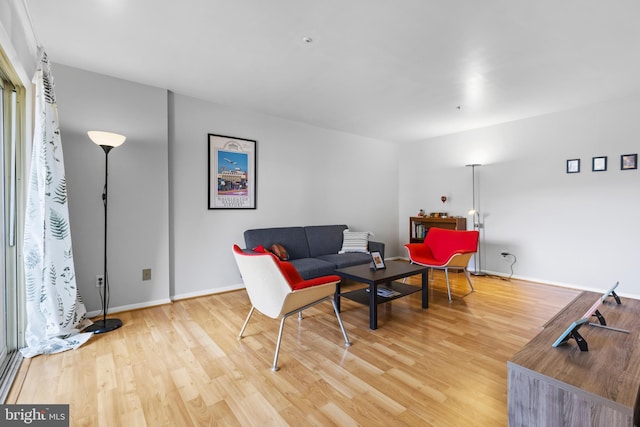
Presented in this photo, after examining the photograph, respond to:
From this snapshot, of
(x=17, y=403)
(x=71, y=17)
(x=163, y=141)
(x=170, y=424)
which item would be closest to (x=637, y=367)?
(x=170, y=424)

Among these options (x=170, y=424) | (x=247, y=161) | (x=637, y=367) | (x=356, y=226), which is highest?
(x=247, y=161)

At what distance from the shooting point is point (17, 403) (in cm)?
160

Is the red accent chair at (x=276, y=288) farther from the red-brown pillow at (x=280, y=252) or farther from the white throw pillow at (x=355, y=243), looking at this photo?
the white throw pillow at (x=355, y=243)

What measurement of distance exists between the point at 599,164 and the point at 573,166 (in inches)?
10.1

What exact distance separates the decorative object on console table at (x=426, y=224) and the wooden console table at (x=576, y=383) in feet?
11.8

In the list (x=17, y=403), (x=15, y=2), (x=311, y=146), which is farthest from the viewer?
(x=311, y=146)

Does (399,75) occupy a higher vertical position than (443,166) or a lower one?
higher

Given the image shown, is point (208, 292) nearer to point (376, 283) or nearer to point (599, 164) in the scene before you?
point (376, 283)

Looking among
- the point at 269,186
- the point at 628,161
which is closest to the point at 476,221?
the point at 628,161

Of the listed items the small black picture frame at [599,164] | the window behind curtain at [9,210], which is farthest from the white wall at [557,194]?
the window behind curtain at [9,210]

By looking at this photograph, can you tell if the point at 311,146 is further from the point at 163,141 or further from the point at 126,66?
the point at 126,66

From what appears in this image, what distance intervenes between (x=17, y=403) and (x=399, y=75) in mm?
3715

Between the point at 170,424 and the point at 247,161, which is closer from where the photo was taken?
the point at 170,424

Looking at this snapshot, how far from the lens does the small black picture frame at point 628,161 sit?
11.3 ft
